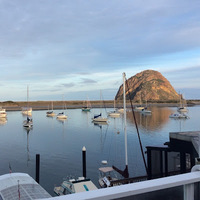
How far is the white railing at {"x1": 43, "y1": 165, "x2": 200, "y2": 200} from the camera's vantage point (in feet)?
7.14

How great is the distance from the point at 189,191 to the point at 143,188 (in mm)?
754

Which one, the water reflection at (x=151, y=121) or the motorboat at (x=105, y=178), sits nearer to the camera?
the motorboat at (x=105, y=178)

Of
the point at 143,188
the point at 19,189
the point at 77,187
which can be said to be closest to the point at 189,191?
the point at 143,188

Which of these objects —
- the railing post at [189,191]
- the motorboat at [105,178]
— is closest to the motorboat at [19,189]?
the motorboat at [105,178]

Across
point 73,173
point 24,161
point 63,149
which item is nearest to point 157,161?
point 73,173

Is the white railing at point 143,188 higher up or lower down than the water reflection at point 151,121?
higher up

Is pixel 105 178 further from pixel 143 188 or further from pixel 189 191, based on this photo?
pixel 143 188

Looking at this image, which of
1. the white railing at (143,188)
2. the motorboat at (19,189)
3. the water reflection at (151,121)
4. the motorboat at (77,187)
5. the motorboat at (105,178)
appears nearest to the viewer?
the white railing at (143,188)

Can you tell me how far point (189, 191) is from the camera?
2764 millimetres

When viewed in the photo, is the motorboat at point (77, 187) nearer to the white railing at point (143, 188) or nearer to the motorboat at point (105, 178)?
the motorboat at point (105, 178)

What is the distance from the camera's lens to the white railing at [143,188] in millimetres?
2178

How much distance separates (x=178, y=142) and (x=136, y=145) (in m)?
36.1

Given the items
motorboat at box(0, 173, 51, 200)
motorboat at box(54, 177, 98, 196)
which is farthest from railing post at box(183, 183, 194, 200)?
motorboat at box(54, 177, 98, 196)

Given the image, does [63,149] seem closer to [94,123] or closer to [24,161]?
[24,161]
